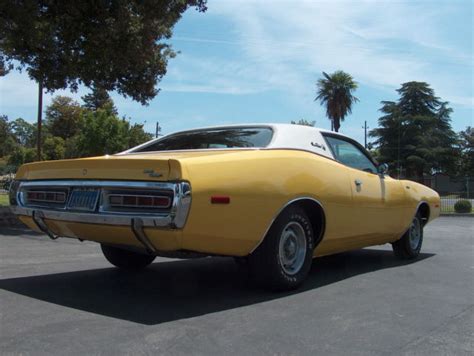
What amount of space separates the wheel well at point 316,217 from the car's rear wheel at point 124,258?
1.88 metres

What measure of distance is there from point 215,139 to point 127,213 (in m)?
1.61

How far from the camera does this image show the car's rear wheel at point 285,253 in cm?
452

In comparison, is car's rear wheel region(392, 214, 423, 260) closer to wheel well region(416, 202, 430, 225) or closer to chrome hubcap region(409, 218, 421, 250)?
chrome hubcap region(409, 218, 421, 250)

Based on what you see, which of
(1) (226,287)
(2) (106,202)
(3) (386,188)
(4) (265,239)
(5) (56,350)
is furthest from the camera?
(3) (386,188)

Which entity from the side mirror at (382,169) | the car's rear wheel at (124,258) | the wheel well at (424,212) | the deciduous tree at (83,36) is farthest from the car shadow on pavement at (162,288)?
the deciduous tree at (83,36)

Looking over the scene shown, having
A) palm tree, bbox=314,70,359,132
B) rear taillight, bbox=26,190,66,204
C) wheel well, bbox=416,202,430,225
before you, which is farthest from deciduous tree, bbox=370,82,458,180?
rear taillight, bbox=26,190,66,204

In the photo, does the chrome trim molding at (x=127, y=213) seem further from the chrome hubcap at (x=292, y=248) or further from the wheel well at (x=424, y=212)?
the wheel well at (x=424, y=212)

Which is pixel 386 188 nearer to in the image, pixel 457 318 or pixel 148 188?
pixel 457 318

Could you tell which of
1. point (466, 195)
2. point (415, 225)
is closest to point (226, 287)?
point (415, 225)

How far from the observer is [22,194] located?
5.01 meters

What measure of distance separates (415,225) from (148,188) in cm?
453

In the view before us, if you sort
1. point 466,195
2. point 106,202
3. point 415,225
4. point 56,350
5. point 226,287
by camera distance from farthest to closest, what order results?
point 466,195 → point 415,225 → point 226,287 → point 106,202 → point 56,350

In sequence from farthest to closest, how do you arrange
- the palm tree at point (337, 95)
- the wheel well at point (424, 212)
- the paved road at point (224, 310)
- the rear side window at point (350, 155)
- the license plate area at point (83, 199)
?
the palm tree at point (337, 95), the wheel well at point (424, 212), the rear side window at point (350, 155), the license plate area at point (83, 199), the paved road at point (224, 310)

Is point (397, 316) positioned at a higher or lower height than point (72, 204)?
lower
